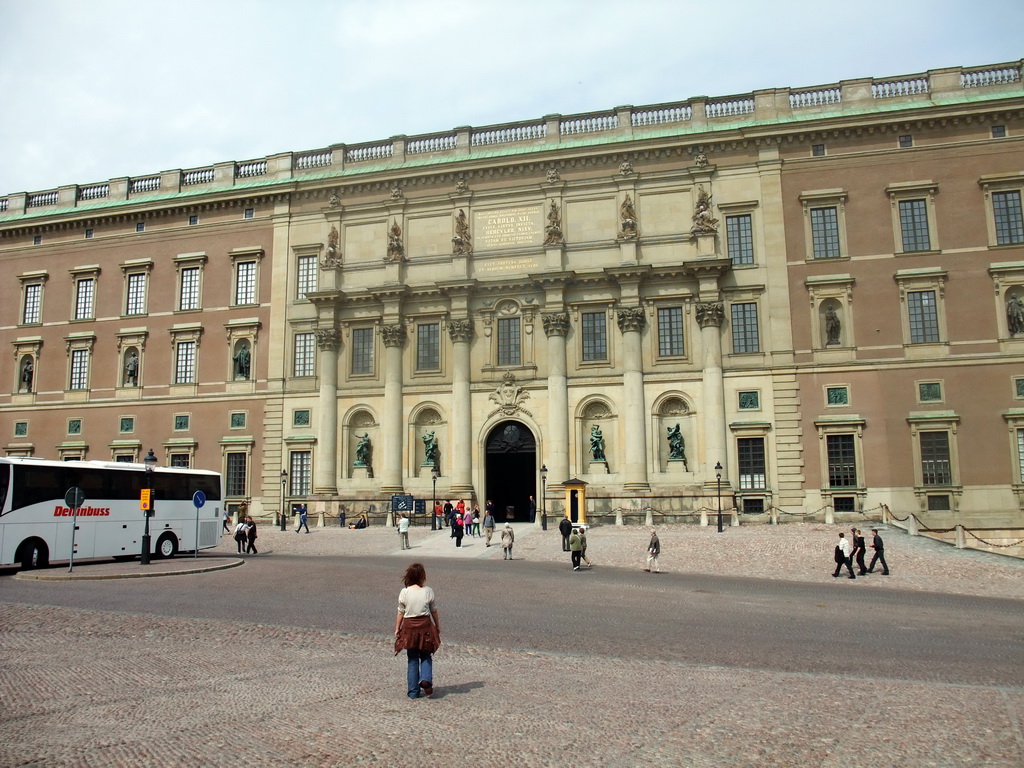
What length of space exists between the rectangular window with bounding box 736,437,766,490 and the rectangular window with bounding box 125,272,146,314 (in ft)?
122

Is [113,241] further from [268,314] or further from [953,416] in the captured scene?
[953,416]

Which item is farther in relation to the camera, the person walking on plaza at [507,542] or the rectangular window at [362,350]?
the rectangular window at [362,350]

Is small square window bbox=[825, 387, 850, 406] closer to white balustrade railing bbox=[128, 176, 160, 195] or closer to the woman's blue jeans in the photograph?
the woman's blue jeans

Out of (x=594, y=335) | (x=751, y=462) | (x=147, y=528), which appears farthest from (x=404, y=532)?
(x=751, y=462)

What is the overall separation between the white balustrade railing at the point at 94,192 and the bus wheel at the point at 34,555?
3728 centimetres

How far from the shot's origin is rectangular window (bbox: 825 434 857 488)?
137ft

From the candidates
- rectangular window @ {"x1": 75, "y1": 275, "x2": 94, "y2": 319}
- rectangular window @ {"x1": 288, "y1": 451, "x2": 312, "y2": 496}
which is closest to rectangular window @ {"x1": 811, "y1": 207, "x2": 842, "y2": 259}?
rectangular window @ {"x1": 288, "y1": 451, "x2": 312, "y2": 496}

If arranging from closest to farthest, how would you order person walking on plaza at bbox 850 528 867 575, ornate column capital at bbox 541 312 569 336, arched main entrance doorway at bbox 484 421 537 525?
person walking on plaza at bbox 850 528 867 575
ornate column capital at bbox 541 312 569 336
arched main entrance doorway at bbox 484 421 537 525

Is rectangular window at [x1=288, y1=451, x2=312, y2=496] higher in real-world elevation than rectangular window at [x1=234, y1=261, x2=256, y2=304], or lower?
lower

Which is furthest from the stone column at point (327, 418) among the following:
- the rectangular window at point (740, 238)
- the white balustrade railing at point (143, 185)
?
the rectangular window at point (740, 238)

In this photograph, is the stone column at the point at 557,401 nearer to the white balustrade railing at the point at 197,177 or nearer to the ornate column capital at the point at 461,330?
the ornate column capital at the point at 461,330

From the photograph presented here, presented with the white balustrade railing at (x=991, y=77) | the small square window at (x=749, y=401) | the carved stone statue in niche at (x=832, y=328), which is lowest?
the small square window at (x=749, y=401)

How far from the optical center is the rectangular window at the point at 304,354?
50.6m

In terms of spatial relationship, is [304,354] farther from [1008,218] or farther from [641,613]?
[1008,218]
